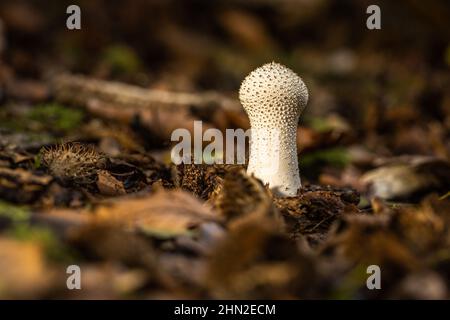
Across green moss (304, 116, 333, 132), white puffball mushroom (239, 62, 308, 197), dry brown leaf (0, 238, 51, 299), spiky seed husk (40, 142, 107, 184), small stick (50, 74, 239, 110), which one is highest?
small stick (50, 74, 239, 110)

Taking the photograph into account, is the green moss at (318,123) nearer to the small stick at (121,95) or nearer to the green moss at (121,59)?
the small stick at (121,95)

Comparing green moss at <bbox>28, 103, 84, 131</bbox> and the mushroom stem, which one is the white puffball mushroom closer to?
the mushroom stem

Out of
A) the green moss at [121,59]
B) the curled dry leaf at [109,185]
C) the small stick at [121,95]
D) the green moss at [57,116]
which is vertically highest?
the green moss at [121,59]

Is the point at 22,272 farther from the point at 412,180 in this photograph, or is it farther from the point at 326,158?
the point at 326,158

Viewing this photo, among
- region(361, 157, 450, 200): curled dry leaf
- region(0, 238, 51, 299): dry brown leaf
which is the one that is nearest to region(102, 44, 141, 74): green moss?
region(361, 157, 450, 200): curled dry leaf

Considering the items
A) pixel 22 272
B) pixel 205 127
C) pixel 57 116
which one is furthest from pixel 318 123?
pixel 22 272

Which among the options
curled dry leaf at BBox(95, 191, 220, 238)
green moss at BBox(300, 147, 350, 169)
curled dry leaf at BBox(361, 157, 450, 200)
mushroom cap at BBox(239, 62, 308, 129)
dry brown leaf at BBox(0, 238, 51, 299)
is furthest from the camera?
green moss at BBox(300, 147, 350, 169)

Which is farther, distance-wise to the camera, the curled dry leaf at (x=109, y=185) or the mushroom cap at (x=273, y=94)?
the mushroom cap at (x=273, y=94)

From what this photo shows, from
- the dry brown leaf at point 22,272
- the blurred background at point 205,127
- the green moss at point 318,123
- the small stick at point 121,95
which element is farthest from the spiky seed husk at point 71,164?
the green moss at point 318,123
